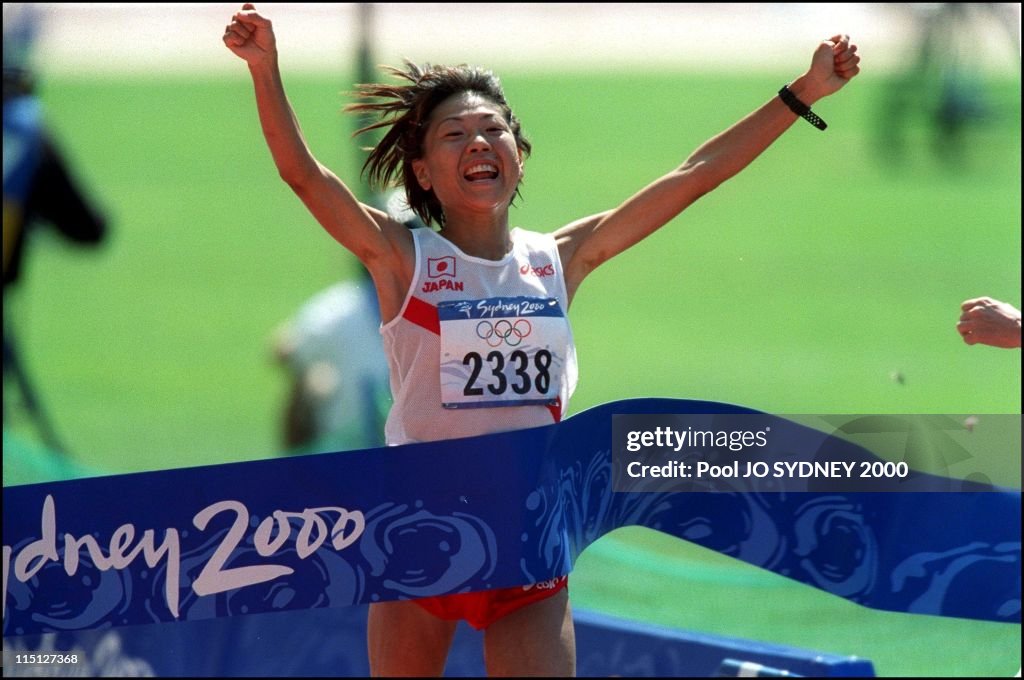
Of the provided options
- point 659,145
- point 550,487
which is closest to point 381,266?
point 550,487

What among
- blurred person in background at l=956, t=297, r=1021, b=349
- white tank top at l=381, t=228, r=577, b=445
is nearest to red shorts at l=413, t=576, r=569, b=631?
white tank top at l=381, t=228, r=577, b=445

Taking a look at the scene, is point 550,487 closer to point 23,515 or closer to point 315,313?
point 23,515

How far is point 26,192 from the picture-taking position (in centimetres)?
721

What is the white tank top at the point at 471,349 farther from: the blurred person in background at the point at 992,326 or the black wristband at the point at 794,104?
the blurred person in background at the point at 992,326

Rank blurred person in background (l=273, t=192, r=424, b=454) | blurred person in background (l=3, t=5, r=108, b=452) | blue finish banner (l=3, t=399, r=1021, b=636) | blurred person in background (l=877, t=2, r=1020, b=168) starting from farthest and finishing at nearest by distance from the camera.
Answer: blurred person in background (l=877, t=2, r=1020, b=168) → blurred person in background (l=273, t=192, r=424, b=454) → blurred person in background (l=3, t=5, r=108, b=452) → blue finish banner (l=3, t=399, r=1021, b=636)

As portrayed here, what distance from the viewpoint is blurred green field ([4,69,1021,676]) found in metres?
5.96

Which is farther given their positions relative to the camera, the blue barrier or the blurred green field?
the blurred green field

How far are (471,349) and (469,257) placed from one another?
0.69 feet

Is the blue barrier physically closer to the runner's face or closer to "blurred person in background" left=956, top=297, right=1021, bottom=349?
"blurred person in background" left=956, top=297, right=1021, bottom=349

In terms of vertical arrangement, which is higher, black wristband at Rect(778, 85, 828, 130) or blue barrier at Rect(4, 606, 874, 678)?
black wristband at Rect(778, 85, 828, 130)

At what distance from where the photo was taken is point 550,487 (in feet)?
9.98

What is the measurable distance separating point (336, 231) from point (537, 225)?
463 inches

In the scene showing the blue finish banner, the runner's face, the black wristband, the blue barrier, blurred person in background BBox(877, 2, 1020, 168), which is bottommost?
the blue barrier

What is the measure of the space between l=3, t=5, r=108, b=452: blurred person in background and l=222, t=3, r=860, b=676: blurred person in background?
340 centimetres
